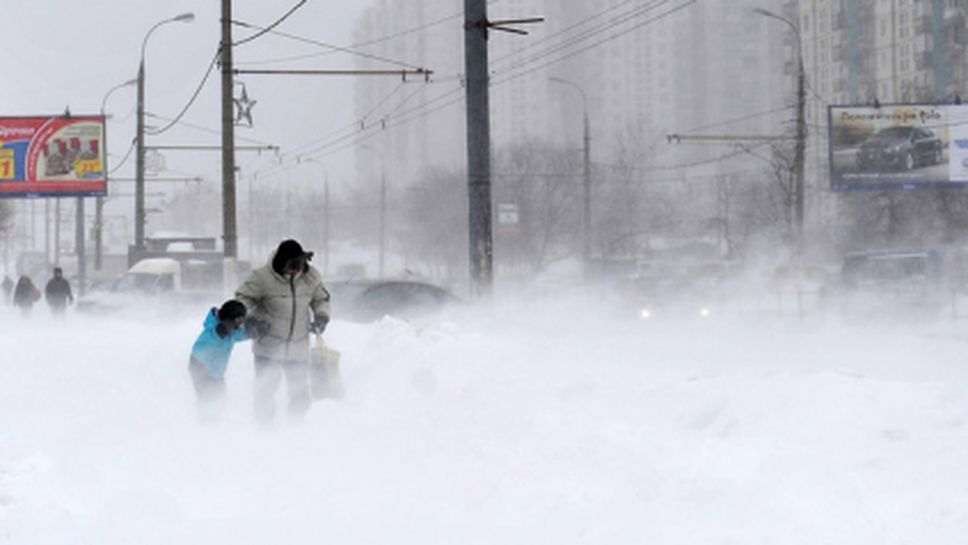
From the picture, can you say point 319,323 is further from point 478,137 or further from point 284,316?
point 478,137

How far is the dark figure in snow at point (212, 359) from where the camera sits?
332 inches

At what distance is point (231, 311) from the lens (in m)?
8.24

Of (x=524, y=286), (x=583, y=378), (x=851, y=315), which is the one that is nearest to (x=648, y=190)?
(x=524, y=286)

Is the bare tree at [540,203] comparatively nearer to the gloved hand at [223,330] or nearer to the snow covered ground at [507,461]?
the snow covered ground at [507,461]

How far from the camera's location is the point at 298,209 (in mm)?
133375

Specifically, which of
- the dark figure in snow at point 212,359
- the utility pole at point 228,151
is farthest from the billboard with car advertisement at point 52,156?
the dark figure in snow at point 212,359

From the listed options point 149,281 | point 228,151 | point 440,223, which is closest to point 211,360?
point 228,151

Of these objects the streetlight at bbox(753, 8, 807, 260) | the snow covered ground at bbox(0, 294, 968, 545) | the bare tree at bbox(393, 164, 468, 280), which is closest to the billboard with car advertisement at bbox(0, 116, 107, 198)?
the streetlight at bbox(753, 8, 807, 260)

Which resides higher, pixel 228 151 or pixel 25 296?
pixel 228 151

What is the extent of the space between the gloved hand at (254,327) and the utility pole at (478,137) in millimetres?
8331

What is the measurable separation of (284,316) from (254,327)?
0.24 metres

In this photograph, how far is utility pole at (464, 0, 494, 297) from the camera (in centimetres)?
1673

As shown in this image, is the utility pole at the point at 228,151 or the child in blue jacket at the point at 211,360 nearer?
the child in blue jacket at the point at 211,360

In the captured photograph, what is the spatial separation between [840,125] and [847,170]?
4.51 feet
